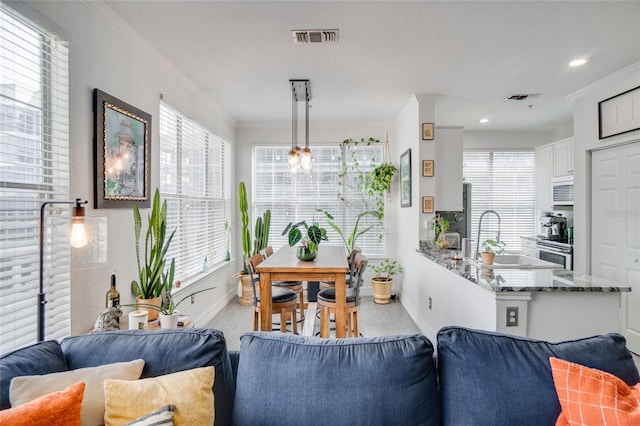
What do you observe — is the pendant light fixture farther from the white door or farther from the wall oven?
the wall oven

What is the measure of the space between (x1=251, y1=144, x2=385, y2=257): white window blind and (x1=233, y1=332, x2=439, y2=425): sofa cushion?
402 centimetres

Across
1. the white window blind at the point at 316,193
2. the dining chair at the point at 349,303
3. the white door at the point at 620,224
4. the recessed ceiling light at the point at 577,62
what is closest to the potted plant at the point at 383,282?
the white window blind at the point at 316,193

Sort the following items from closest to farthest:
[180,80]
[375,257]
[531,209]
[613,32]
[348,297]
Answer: [613,32]
[348,297]
[180,80]
[375,257]
[531,209]

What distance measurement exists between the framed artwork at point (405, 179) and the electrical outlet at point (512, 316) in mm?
2331

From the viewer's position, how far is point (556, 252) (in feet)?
14.2

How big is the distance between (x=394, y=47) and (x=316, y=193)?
289cm

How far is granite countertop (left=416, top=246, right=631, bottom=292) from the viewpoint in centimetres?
194

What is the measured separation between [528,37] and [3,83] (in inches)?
130

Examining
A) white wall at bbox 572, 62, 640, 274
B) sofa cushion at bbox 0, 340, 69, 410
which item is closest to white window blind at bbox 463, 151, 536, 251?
white wall at bbox 572, 62, 640, 274

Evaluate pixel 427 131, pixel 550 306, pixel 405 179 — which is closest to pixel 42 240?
pixel 550 306

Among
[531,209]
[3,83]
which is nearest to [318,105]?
[3,83]

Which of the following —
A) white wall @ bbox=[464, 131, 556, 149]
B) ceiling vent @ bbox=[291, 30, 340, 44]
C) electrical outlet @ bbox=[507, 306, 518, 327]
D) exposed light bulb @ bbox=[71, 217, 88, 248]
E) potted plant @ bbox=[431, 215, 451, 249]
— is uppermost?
ceiling vent @ bbox=[291, 30, 340, 44]

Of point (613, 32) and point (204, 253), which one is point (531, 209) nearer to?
point (613, 32)

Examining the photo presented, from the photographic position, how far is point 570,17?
2.21 metres
